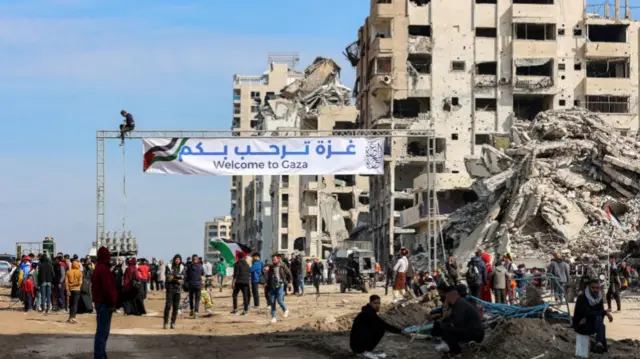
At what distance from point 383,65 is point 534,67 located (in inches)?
408

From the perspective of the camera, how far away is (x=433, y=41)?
237ft

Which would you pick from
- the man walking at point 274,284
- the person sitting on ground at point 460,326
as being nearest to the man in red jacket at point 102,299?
the person sitting on ground at point 460,326

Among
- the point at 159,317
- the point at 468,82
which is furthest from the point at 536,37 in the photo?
the point at 159,317

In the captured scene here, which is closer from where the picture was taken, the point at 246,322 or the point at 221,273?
the point at 246,322

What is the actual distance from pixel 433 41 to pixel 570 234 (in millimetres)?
33046

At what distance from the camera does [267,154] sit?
109 ft

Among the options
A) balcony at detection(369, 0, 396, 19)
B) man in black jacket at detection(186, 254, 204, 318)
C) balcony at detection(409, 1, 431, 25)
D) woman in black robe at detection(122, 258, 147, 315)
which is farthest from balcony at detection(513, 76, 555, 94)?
man in black jacket at detection(186, 254, 204, 318)

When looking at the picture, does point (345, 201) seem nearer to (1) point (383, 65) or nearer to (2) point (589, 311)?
(1) point (383, 65)

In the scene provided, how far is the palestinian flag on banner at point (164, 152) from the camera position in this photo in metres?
33.0

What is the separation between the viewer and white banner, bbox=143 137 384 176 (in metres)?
33.0

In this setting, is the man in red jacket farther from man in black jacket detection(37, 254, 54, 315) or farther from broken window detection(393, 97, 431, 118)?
broken window detection(393, 97, 431, 118)

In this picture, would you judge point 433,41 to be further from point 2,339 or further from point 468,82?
point 2,339

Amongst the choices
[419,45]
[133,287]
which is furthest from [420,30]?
[133,287]

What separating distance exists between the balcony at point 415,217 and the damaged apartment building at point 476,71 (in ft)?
18.3
